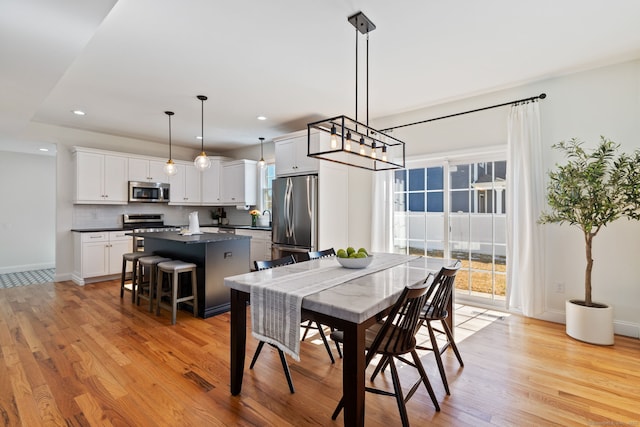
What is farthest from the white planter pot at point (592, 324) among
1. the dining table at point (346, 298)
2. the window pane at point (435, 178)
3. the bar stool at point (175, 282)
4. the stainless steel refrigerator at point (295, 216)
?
the bar stool at point (175, 282)

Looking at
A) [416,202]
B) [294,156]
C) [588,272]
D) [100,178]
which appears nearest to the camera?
[588,272]

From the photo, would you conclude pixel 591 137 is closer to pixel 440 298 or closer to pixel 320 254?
pixel 440 298

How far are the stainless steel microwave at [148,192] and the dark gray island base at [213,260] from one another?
7.21ft

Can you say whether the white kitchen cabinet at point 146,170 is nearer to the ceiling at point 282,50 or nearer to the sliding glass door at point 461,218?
the ceiling at point 282,50

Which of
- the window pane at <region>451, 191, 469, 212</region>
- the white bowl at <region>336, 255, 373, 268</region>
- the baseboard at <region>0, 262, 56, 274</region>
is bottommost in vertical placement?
the baseboard at <region>0, 262, 56, 274</region>

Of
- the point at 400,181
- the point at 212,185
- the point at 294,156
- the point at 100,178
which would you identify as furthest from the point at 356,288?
the point at 212,185

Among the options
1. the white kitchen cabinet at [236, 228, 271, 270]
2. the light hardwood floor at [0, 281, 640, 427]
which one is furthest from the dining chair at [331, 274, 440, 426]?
the white kitchen cabinet at [236, 228, 271, 270]

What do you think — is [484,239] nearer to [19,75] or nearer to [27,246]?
[19,75]

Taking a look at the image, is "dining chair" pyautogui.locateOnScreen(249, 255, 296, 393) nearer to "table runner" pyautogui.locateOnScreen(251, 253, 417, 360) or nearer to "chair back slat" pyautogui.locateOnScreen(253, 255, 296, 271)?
"chair back slat" pyautogui.locateOnScreen(253, 255, 296, 271)

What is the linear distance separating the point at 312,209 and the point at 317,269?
222 centimetres

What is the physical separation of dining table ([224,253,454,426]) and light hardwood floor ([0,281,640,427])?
0.26 m

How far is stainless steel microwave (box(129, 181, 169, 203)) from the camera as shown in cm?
589

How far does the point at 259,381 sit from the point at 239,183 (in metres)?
4.90

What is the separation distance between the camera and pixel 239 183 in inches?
261
